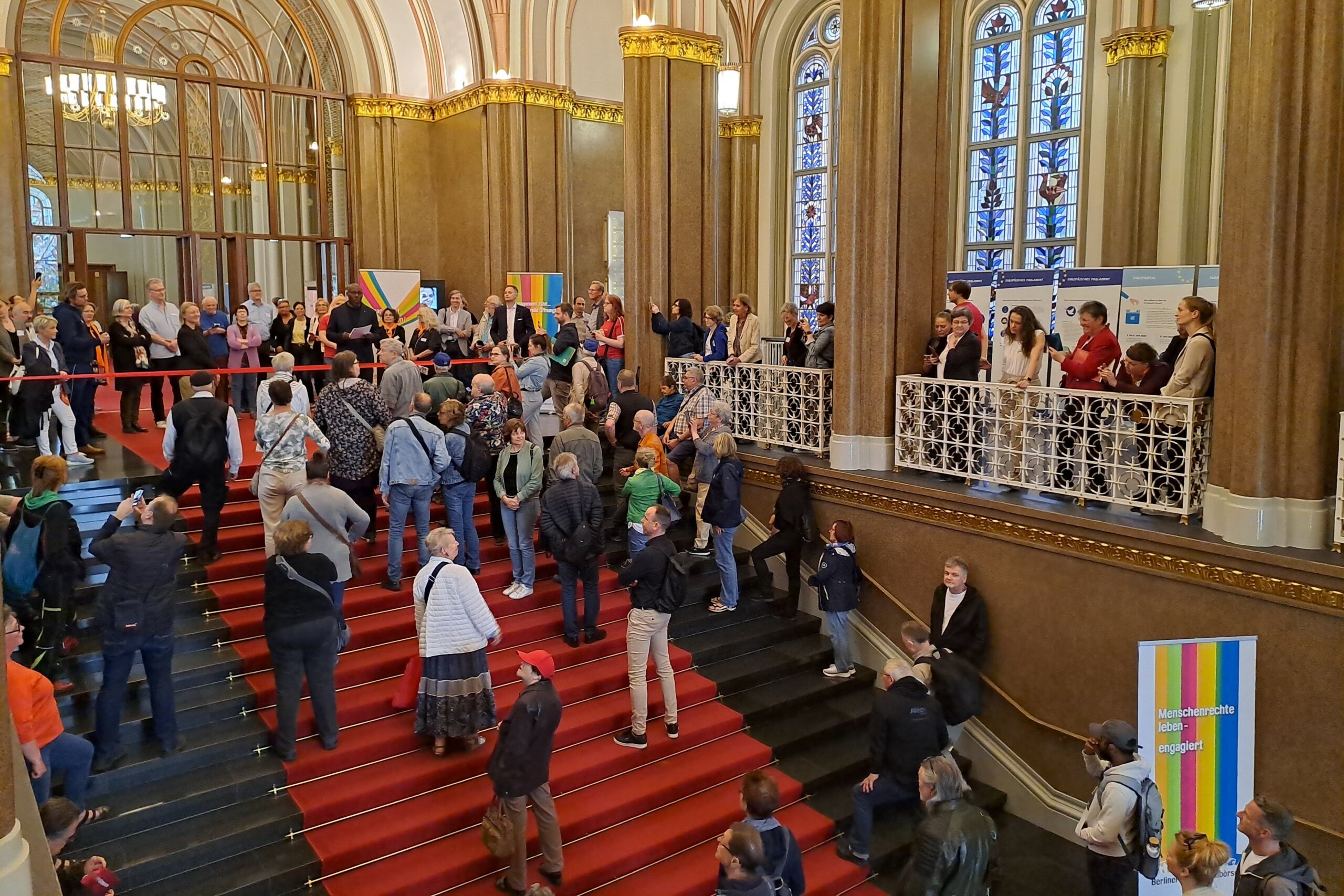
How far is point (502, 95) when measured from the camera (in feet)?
48.3

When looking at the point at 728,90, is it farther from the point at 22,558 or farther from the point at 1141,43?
the point at 22,558

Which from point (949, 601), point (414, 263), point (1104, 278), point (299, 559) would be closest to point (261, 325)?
point (414, 263)

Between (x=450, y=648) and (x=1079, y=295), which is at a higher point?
(x=1079, y=295)

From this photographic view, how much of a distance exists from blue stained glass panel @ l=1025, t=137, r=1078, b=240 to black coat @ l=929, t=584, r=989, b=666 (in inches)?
335

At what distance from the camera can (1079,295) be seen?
35.4 feet

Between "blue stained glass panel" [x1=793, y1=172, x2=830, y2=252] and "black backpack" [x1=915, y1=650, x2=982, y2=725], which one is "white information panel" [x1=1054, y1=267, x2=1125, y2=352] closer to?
"black backpack" [x1=915, y1=650, x2=982, y2=725]

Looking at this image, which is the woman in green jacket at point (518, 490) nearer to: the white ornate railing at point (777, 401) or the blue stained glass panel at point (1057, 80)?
the white ornate railing at point (777, 401)

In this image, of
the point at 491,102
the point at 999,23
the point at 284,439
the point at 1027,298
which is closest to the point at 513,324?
the point at 284,439

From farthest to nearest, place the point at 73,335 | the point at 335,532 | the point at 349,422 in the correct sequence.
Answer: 1. the point at 73,335
2. the point at 349,422
3. the point at 335,532

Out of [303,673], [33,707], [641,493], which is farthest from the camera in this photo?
[641,493]

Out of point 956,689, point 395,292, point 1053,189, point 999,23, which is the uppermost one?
point 999,23

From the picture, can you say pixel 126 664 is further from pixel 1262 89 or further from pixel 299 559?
pixel 1262 89

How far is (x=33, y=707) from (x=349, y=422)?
11.0 ft

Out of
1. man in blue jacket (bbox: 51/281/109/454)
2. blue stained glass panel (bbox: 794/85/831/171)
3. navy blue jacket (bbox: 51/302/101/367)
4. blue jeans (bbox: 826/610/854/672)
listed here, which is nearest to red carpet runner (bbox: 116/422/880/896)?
blue jeans (bbox: 826/610/854/672)
